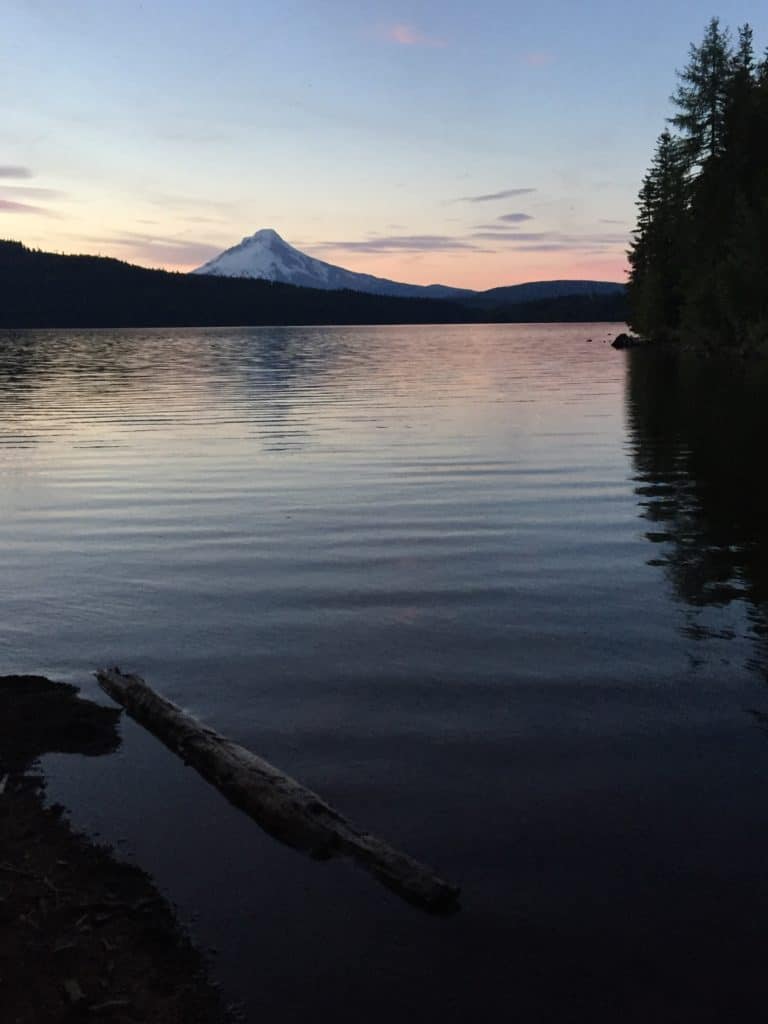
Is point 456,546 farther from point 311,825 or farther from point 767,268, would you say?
point 767,268

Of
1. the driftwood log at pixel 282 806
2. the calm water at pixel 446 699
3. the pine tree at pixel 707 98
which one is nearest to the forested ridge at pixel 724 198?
→ the pine tree at pixel 707 98

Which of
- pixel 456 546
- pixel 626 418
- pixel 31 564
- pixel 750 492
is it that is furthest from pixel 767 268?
pixel 31 564

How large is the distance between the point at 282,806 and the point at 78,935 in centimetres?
179

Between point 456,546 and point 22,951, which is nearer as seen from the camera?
point 22,951

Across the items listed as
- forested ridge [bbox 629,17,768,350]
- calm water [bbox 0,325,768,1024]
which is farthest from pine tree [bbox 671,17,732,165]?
calm water [bbox 0,325,768,1024]

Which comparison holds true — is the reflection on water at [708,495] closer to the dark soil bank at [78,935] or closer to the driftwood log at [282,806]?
the driftwood log at [282,806]

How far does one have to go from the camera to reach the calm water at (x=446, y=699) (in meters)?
5.73

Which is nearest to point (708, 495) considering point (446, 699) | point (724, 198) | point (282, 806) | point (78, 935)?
point (446, 699)

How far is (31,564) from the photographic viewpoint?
1533cm

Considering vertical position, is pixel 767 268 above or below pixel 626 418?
above

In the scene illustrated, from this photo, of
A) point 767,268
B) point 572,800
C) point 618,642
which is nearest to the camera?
point 572,800

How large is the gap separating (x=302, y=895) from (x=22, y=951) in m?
1.79

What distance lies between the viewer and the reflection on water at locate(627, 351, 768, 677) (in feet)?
43.3

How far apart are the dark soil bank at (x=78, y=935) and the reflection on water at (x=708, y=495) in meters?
7.29
